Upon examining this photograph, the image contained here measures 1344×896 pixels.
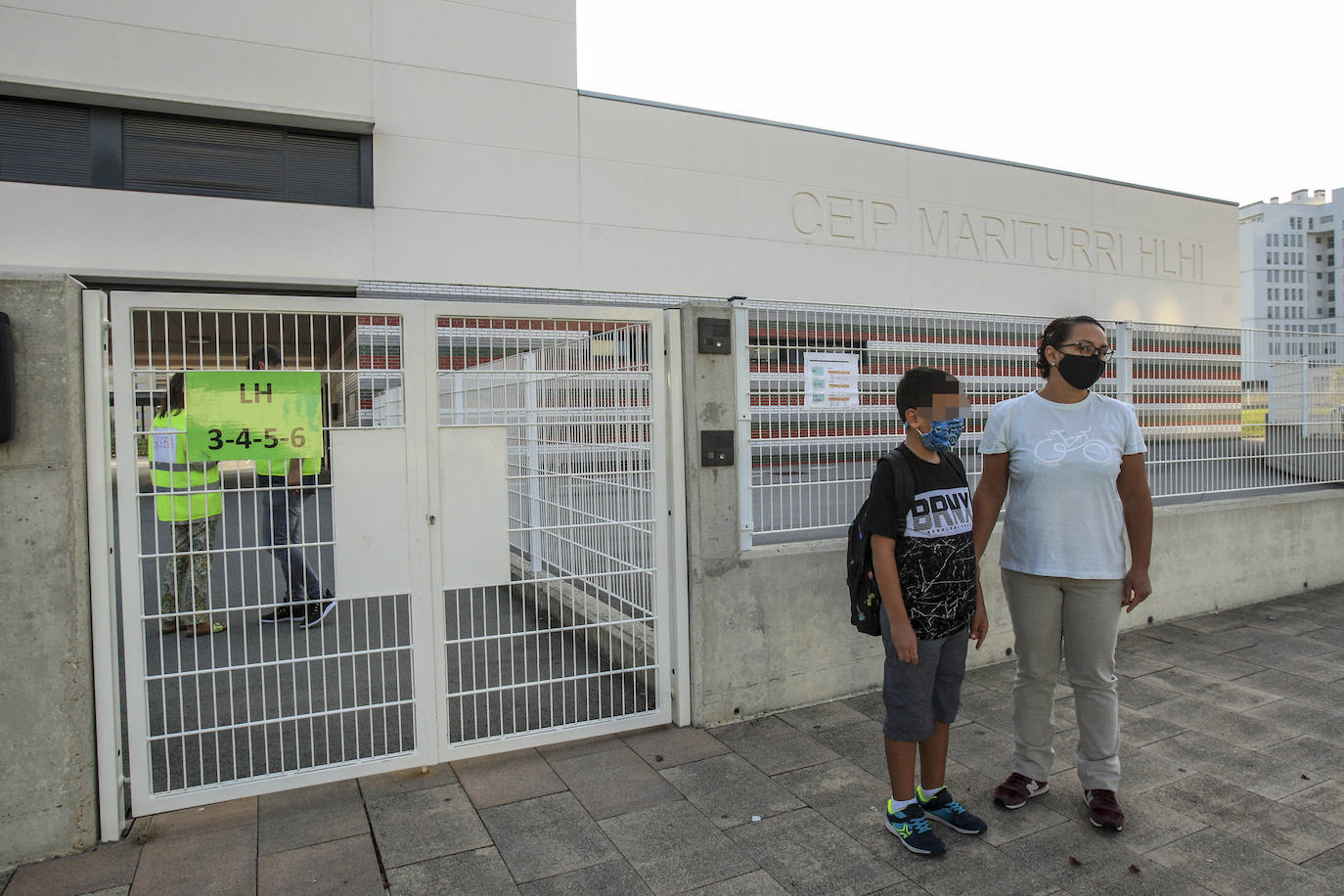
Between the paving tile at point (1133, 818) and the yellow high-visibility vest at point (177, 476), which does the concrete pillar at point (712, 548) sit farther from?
the yellow high-visibility vest at point (177, 476)

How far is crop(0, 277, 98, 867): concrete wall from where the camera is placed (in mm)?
2912

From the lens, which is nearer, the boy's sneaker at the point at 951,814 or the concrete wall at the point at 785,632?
the boy's sneaker at the point at 951,814

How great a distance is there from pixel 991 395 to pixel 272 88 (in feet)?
38.0

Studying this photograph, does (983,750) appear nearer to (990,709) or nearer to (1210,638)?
(990,709)

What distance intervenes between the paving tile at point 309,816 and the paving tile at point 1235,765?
138 inches

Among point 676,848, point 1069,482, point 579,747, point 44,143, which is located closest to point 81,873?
point 579,747

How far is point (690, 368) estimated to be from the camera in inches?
160

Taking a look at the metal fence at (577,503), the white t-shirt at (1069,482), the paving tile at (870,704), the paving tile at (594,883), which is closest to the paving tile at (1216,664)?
the paving tile at (870,704)

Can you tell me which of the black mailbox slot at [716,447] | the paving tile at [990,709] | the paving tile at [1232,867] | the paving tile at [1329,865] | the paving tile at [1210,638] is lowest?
the paving tile at [1232,867]

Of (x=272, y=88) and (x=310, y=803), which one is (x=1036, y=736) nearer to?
(x=310, y=803)

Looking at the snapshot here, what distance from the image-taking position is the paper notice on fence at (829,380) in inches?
171

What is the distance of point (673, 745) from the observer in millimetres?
3877

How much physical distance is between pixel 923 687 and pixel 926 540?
1.70 feet

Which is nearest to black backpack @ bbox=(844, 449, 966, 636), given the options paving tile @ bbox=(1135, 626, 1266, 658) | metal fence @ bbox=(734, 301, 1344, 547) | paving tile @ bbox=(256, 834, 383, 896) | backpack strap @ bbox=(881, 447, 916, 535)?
backpack strap @ bbox=(881, 447, 916, 535)
